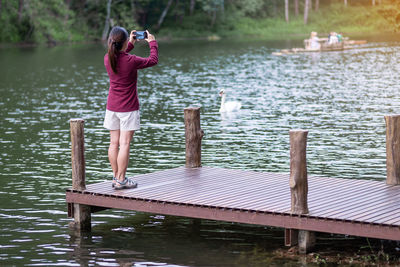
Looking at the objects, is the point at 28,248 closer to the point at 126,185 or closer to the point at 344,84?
the point at 126,185

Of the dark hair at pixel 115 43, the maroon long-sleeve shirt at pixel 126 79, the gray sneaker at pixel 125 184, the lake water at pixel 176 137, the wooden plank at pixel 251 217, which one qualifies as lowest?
the lake water at pixel 176 137

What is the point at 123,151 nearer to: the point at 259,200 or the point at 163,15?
the point at 259,200

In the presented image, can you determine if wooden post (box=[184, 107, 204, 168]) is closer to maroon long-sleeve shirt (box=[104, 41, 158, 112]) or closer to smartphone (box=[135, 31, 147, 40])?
maroon long-sleeve shirt (box=[104, 41, 158, 112])

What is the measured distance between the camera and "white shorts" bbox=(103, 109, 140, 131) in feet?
36.2

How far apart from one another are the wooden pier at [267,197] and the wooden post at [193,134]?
17mm

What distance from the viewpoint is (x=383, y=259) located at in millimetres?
9812

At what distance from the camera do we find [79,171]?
37.8 ft

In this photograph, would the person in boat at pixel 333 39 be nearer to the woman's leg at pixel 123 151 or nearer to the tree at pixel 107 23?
the tree at pixel 107 23

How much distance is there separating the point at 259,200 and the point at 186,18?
81.7 metres

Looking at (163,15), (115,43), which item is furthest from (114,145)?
(163,15)

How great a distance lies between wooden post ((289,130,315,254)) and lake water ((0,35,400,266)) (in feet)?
1.11

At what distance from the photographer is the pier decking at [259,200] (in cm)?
953

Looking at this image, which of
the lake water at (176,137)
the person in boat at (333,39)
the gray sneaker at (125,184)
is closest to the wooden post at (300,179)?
the lake water at (176,137)

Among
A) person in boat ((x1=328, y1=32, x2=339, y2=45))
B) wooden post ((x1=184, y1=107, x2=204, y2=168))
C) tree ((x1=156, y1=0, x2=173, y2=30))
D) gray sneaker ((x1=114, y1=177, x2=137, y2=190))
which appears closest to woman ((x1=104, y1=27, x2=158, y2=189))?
gray sneaker ((x1=114, y1=177, x2=137, y2=190))
